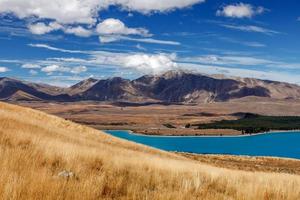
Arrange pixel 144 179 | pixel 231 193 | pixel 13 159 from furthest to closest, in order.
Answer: pixel 144 179 → pixel 231 193 → pixel 13 159

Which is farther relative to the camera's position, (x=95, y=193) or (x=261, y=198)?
(x=261, y=198)

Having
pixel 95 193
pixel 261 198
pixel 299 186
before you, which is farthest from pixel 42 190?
pixel 299 186

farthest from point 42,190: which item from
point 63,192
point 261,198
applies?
point 261,198

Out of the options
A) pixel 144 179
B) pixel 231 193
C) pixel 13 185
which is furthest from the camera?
pixel 144 179

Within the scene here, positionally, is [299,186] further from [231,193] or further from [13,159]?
[13,159]

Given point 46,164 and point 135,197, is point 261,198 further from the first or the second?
point 46,164

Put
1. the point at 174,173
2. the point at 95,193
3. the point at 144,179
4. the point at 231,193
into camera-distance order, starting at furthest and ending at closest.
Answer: the point at 174,173
the point at 144,179
the point at 231,193
the point at 95,193

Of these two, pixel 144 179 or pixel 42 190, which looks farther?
pixel 144 179

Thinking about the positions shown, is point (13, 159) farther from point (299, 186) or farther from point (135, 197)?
point (299, 186)

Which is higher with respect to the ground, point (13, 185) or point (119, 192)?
point (13, 185)

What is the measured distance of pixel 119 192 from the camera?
29.1 ft

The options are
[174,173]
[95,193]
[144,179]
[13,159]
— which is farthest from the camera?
[174,173]

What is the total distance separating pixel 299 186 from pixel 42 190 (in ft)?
24.6

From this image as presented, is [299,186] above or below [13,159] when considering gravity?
below
